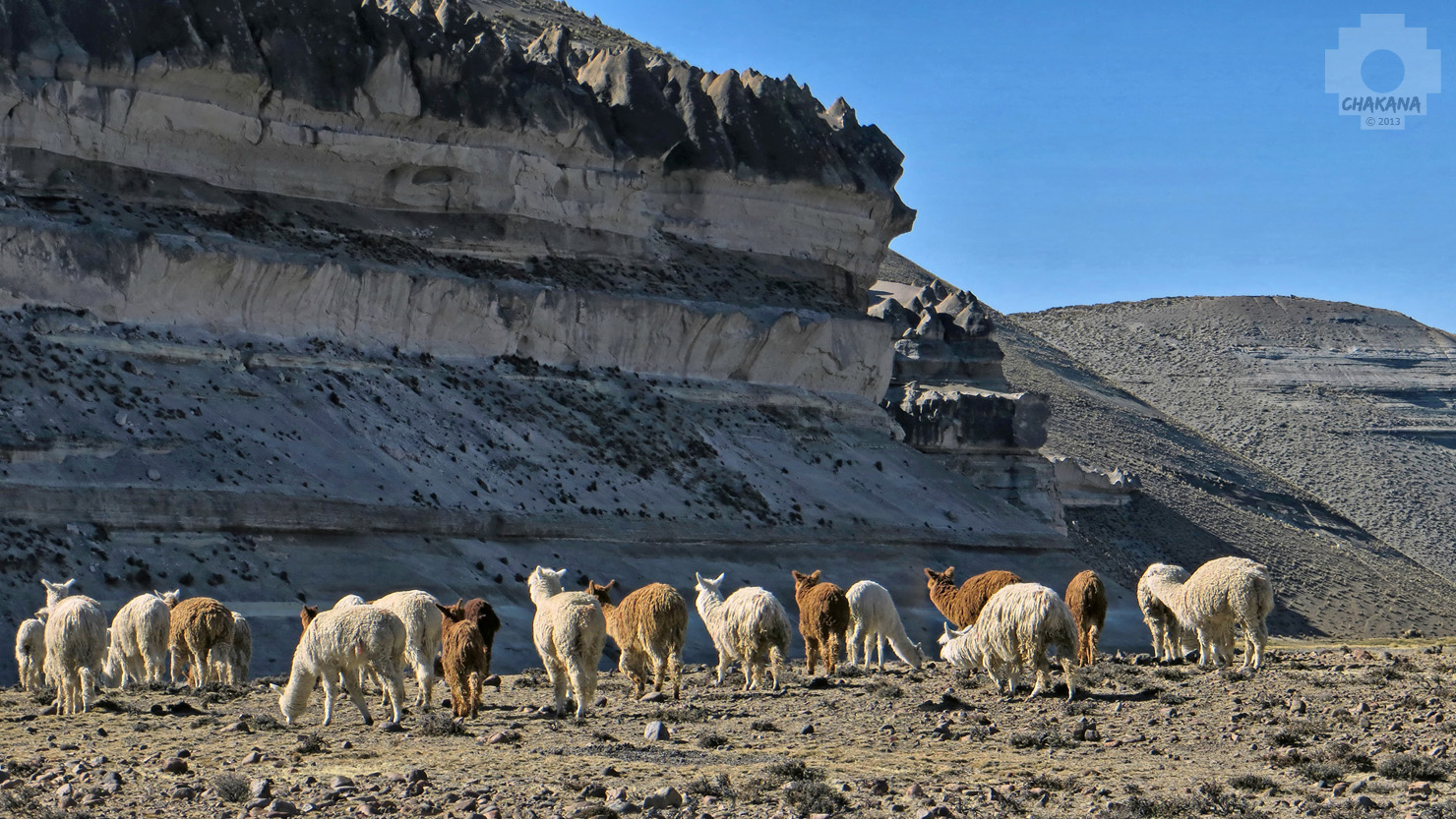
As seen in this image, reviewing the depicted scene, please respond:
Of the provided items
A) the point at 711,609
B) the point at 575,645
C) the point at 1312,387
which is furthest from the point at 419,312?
the point at 1312,387

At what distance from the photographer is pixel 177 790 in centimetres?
1427

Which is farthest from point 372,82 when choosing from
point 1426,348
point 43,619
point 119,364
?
point 1426,348

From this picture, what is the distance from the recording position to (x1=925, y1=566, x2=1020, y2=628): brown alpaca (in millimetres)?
24422

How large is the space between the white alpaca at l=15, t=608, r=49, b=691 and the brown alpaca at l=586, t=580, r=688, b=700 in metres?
7.59

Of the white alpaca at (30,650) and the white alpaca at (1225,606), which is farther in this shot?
the white alpaca at (30,650)

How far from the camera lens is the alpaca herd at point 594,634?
18766 millimetres

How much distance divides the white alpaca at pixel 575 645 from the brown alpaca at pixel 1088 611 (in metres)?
7.16

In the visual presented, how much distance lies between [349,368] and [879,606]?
19.6 m

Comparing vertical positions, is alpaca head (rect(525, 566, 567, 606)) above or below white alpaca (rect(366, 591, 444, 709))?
above

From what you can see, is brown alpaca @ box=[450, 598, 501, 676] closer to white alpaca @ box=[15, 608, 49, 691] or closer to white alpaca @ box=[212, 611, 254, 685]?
white alpaca @ box=[212, 611, 254, 685]

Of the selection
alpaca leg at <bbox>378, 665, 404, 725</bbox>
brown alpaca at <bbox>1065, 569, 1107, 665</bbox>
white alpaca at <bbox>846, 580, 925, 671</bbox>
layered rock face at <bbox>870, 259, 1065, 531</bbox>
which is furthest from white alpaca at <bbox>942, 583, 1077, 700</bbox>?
layered rock face at <bbox>870, 259, 1065, 531</bbox>

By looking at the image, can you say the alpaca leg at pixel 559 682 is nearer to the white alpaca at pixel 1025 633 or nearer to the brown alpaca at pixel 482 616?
the brown alpaca at pixel 482 616

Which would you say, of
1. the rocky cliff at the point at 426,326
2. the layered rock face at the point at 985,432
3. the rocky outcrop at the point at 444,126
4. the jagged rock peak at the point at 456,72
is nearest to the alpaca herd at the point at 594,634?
the rocky cliff at the point at 426,326

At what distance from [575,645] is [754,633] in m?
4.03
